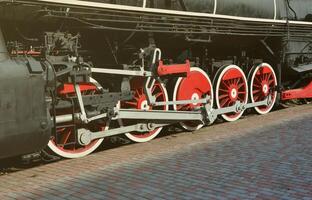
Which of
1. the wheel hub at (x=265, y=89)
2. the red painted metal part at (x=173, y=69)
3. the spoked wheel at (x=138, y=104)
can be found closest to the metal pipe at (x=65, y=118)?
the spoked wheel at (x=138, y=104)

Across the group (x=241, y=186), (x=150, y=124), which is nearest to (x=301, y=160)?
(x=241, y=186)

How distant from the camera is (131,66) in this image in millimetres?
6434

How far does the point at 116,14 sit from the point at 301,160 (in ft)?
9.19

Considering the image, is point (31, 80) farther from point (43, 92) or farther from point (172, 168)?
point (172, 168)

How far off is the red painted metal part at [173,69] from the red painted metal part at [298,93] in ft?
9.95

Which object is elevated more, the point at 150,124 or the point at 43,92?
the point at 43,92

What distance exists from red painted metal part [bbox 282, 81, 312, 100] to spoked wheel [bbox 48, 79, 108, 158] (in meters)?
4.63

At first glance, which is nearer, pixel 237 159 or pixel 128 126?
pixel 237 159

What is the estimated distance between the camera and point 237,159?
5488mm

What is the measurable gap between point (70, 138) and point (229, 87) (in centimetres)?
335

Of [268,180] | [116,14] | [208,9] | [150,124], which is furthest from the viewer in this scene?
[208,9]

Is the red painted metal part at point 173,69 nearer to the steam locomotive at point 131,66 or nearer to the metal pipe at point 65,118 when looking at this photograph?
the steam locomotive at point 131,66

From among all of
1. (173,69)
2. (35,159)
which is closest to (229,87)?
(173,69)


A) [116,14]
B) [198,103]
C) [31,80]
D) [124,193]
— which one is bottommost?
[124,193]
